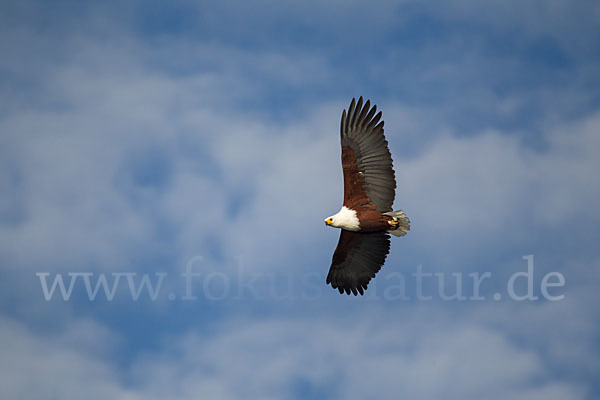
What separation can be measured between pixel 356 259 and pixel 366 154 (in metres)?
3.64

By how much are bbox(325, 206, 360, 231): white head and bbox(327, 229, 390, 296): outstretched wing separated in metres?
0.76

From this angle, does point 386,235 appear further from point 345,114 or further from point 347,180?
point 345,114

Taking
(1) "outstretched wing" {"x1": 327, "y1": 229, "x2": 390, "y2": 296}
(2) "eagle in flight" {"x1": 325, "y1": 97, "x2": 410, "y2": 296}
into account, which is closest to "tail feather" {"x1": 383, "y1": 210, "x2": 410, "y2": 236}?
(2) "eagle in flight" {"x1": 325, "y1": 97, "x2": 410, "y2": 296}

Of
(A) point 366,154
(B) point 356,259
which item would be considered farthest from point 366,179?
(B) point 356,259

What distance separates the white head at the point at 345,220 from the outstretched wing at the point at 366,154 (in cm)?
77

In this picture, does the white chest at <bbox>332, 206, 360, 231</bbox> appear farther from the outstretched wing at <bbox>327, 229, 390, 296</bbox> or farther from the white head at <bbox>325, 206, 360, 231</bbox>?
the outstretched wing at <bbox>327, 229, 390, 296</bbox>

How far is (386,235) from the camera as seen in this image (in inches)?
952

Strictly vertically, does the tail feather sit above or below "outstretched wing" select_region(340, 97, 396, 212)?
below

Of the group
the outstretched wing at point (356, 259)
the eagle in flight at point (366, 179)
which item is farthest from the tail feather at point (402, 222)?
the outstretched wing at point (356, 259)

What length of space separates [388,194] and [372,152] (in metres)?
1.31

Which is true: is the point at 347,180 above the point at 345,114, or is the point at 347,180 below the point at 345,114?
below

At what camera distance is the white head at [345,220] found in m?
23.4

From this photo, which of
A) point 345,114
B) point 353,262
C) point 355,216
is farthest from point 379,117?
point 353,262

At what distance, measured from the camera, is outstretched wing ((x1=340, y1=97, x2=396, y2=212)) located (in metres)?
23.1
